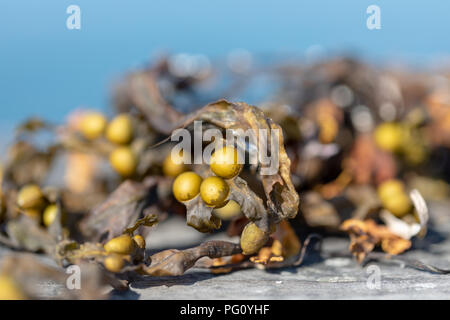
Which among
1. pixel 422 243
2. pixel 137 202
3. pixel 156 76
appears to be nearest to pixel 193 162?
pixel 137 202

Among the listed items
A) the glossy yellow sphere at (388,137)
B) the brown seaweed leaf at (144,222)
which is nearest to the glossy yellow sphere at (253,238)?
the brown seaweed leaf at (144,222)

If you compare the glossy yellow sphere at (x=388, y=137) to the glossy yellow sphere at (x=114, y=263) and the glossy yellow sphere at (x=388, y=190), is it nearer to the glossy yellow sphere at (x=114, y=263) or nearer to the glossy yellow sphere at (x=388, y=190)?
the glossy yellow sphere at (x=388, y=190)

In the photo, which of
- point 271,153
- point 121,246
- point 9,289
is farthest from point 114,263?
point 271,153

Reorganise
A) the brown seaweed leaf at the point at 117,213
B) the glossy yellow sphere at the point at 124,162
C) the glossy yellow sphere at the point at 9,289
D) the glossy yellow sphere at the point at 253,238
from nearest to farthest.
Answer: the glossy yellow sphere at the point at 9,289 → the glossy yellow sphere at the point at 253,238 → the brown seaweed leaf at the point at 117,213 → the glossy yellow sphere at the point at 124,162

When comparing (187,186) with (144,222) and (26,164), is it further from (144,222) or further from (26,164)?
(26,164)

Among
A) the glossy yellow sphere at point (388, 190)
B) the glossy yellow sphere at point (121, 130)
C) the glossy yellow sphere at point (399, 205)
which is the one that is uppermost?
the glossy yellow sphere at point (121, 130)

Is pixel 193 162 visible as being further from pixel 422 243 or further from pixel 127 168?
pixel 422 243
